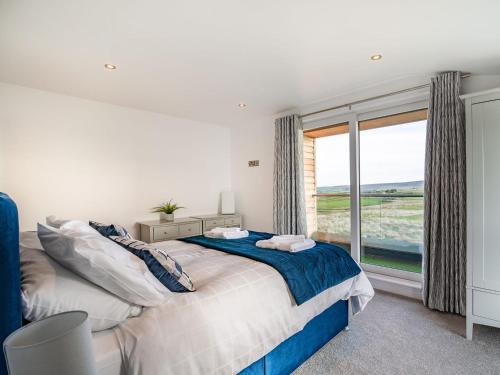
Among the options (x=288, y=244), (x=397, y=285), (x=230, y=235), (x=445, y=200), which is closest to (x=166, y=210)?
(x=230, y=235)

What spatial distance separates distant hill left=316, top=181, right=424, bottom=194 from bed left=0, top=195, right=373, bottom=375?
1.66 metres

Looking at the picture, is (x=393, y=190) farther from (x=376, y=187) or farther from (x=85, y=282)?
(x=85, y=282)

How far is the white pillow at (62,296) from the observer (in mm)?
976

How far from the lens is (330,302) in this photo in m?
2.00

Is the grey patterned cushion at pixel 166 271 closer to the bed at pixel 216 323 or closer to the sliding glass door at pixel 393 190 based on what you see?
the bed at pixel 216 323

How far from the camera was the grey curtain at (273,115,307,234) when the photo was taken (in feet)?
12.5

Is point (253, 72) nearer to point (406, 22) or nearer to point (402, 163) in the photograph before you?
point (406, 22)

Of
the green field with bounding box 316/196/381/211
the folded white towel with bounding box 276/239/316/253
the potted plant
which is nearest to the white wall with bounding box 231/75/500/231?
the green field with bounding box 316/196/381/211

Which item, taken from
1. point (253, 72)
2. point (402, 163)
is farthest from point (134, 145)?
point (402, 163)

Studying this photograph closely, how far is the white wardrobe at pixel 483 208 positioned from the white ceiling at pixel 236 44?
59 cm

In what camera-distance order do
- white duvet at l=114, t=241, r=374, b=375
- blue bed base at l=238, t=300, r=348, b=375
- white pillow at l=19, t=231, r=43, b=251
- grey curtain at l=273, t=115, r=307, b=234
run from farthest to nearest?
1. grey curtain at l=273, t=115, r=307, b=234
2. white pillow at l=19, t=231, r=43, b=251
3. blue bed base at l=238, t=300, r=348, b=375
4. white duvet at l=114, t=241, r=374, b=375

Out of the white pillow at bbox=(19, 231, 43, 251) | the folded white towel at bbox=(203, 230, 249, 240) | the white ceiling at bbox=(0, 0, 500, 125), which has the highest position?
the white ceiling at bbox=(0, 0, 500, 125)

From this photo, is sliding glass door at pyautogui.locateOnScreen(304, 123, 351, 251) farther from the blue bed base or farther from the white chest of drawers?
the white chest of drawers

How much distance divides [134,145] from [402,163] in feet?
11.9
